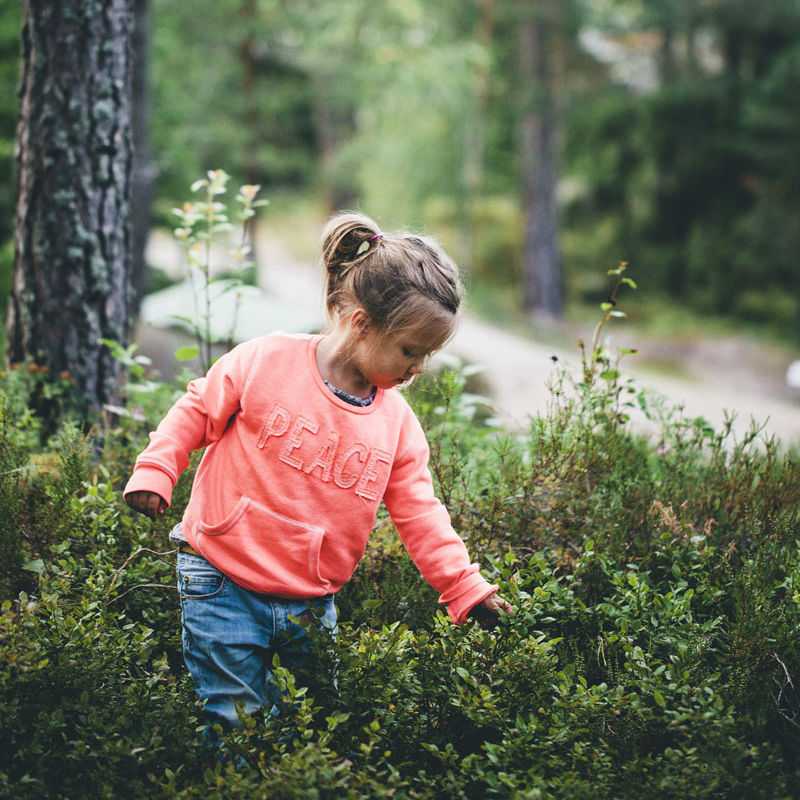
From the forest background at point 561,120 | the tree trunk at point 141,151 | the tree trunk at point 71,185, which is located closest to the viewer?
the tree trunk at point 71,185

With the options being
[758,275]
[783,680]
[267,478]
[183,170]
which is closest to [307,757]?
[267,478]

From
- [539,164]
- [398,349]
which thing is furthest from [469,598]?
[539,164]

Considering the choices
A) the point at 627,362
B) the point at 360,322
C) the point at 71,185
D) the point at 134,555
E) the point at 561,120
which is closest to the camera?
the point at 360,322

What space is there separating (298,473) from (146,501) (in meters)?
0.43

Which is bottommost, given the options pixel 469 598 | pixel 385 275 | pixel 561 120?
pixel 469 598

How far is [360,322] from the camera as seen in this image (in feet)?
7.67

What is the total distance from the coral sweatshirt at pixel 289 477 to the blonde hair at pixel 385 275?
8.5 inches

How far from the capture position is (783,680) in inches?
96.4

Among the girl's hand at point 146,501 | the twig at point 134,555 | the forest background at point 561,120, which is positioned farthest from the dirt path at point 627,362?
the girl's hand at point 146,501

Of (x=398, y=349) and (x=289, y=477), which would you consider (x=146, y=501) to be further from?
(x=398, y=349)

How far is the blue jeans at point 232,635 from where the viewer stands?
88.0 inches

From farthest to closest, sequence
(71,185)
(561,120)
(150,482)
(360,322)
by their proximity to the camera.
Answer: (561,120), (71,185), (360,322), (150,482)

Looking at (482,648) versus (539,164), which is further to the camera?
(539,164)

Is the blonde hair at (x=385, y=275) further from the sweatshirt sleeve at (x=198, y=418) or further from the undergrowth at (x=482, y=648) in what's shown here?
the undergrowth at (x=482, y=648)
